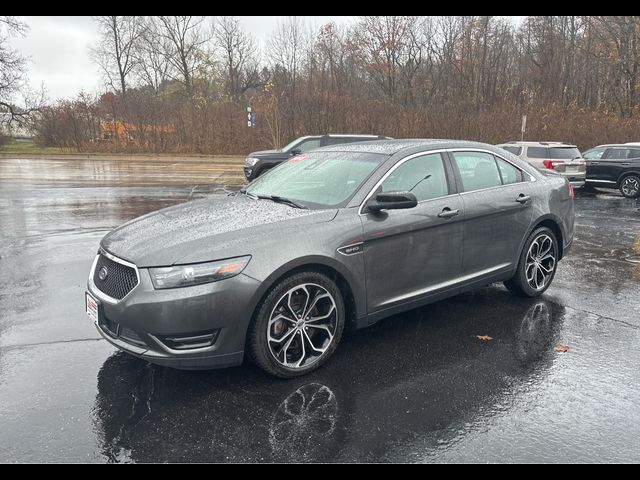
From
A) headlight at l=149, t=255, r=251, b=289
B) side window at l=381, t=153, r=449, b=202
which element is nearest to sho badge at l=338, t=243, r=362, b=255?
side window at l=381, t=153, r=449, b=202

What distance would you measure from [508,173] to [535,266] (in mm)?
1056

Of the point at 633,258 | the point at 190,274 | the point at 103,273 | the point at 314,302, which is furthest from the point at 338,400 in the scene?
the point at 633,258

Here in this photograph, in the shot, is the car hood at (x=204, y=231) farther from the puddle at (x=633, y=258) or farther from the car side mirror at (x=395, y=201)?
the puddle at (x=633, y=258)

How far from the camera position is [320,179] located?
4332mm

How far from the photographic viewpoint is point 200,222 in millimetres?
3650

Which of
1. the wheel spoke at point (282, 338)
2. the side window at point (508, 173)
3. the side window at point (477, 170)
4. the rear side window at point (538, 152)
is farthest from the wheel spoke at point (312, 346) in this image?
the rear side window at point (538, 152)

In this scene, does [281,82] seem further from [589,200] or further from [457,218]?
[457,218]

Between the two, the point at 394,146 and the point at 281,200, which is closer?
the point at 281,200

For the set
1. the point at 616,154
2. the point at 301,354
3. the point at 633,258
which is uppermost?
the point at 616,154

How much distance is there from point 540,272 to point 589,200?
10.6 meters

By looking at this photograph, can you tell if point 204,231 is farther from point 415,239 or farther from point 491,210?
point 491,210

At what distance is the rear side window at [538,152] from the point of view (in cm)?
1454

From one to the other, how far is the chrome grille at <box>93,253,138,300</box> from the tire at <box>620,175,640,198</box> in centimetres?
1583

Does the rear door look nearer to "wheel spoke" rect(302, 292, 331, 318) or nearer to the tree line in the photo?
"wheel spoke" rect(302, 292, 331, 318)
